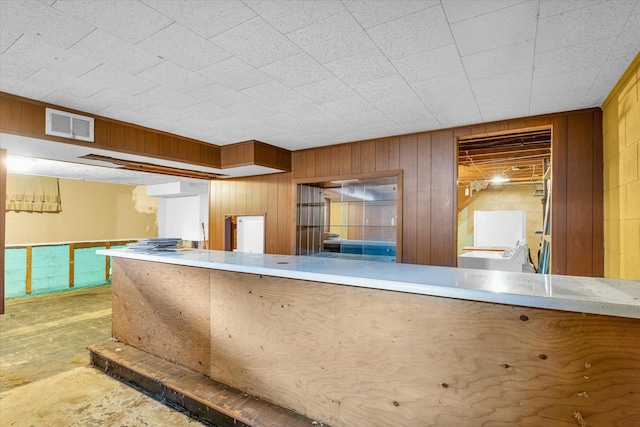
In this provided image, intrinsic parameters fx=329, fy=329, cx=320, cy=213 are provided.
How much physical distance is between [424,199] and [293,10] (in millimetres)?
2715

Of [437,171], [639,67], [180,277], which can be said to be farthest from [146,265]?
[639,67]

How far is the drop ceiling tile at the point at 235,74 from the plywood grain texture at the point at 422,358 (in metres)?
1.40

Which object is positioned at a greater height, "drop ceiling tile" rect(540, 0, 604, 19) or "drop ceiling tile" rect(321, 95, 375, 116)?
"drop ceiling tile" rect(540, 0, 604, 19)

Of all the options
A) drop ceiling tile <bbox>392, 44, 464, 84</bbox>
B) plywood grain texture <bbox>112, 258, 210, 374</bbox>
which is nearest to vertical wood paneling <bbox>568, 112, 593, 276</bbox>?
drop ceiling tile <bbox>392, 44, 464, 84</bbox>

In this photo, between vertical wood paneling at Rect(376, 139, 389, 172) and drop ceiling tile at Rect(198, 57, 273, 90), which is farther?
vertical wood paneling at Rect(376, 139, 389, 172)

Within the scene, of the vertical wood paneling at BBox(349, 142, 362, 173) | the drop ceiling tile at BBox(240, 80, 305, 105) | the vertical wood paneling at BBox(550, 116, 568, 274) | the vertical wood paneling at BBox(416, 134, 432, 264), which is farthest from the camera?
the vertical wood paneling at BBox(349, 142, 362, 173)

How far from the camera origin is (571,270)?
121 inches

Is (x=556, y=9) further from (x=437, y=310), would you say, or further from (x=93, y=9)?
(x=93, y=9)

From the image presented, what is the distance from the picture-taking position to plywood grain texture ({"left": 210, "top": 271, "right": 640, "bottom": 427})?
3.74 ft

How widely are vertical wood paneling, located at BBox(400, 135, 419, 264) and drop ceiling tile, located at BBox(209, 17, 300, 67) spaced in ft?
7.39

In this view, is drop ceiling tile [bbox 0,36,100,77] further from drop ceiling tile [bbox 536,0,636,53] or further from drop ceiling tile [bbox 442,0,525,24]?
drop ceiling tile [bbox 536,0,636,53]

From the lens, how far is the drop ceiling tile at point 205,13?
158cm

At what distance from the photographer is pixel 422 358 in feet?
4.68

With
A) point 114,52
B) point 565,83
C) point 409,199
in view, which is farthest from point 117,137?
point 565,83
